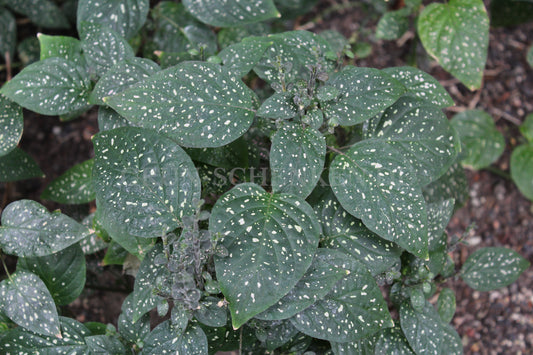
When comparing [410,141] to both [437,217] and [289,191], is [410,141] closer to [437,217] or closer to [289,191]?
[437,217]

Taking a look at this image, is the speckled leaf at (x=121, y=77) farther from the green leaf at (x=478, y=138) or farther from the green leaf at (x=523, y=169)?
the green leaf at (x=523, y=169)

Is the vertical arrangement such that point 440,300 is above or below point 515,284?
above

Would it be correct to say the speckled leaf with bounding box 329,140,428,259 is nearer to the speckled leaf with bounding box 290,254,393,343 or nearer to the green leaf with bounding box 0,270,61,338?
the speckled leaf with bounding box 290,254,393,343

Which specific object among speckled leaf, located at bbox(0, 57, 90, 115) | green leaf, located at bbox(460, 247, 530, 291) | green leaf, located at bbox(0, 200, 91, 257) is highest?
speckled leaf, located at bbox(0, 57, 90, 115)

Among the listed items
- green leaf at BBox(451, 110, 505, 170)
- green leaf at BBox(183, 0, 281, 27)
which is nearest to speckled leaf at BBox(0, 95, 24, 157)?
green leaf at BBox(183, 0, 281, 27)

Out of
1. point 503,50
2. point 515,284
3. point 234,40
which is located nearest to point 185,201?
point 234,40
